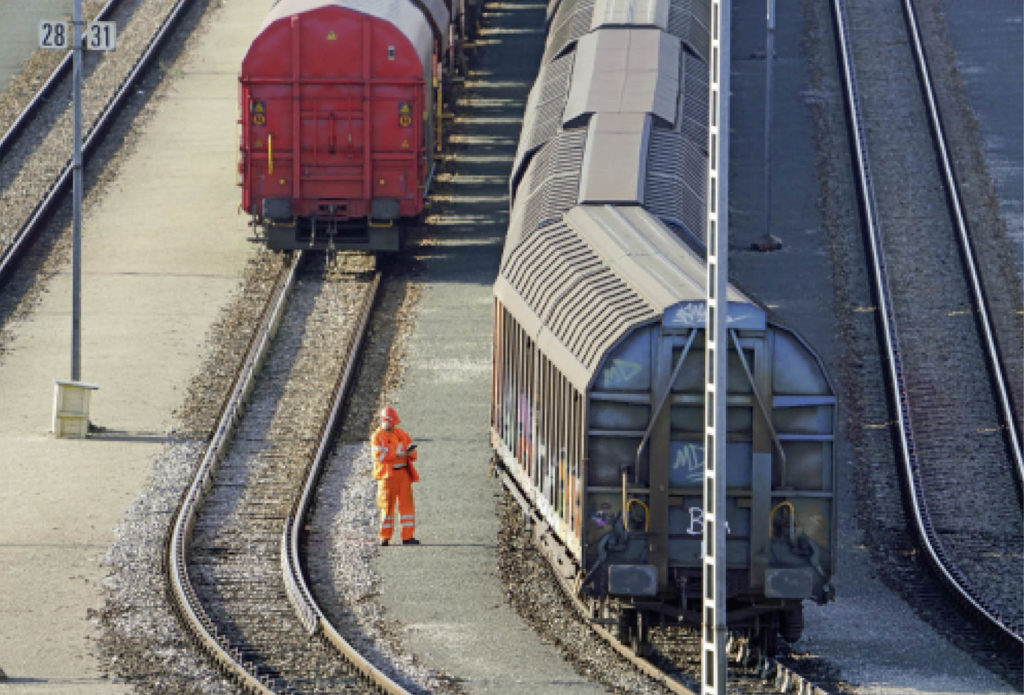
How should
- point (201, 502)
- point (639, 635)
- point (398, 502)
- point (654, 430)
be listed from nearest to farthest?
point (654, 430) < point (639, 635) < point (398, 502) < point (201, 502)

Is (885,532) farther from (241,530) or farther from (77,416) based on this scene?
(77,416)

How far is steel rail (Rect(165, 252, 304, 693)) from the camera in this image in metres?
→ 17.0

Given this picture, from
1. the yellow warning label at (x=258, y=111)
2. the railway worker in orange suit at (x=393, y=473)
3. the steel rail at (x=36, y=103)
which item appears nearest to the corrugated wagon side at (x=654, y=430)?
the railway worker in orange suit at (x=393, y=473)

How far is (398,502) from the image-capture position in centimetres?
1997

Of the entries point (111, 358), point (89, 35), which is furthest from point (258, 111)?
point (89, 35)

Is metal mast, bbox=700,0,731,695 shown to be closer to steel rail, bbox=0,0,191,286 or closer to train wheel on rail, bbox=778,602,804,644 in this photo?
train wheel on rail, bbox=778,602,804,644

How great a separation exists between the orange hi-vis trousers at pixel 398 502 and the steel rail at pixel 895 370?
4872 mm

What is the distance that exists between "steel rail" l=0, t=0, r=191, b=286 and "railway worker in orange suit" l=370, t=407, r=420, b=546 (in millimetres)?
11230

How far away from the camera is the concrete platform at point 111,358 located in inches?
729

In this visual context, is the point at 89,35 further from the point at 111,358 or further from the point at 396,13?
the point at 396,13

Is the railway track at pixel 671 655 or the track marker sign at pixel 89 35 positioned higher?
the track marker sign at pixel 89 35

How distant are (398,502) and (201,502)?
99.1 inches

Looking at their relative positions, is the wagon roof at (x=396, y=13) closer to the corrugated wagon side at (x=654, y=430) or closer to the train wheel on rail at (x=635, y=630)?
the corrugated wagon side at (x=654, y=430)

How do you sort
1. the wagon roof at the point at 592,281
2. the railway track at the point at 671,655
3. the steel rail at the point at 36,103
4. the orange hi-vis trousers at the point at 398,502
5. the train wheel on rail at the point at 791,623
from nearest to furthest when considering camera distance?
the wagon roof at the point at 592,281 < the railway track at the point at 671,655 < the train wheel on rail at the point at 791,623 < the orange hi-vis trousers at the point at 398,502 < the steel rail at the point at 36,103
